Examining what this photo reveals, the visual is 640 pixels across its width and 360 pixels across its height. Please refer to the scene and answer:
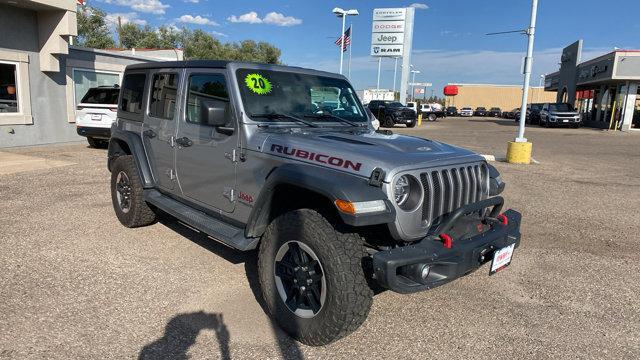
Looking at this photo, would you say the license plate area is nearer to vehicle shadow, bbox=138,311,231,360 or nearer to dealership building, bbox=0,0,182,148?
vehicle shadow, bbox=138,311,231,360

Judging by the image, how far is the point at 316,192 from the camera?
9.58ft

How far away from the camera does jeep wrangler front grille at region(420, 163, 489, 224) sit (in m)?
3.00

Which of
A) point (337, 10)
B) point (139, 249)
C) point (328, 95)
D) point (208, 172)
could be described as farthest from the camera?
point (337, 10)

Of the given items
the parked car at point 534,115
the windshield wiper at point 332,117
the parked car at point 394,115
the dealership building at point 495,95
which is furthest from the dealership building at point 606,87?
the dealership building at point 495,95

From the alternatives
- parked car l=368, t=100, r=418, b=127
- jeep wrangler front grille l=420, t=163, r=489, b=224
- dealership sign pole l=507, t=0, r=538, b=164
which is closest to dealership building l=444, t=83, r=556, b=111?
parked car l=368, t=100, r=418, b=127

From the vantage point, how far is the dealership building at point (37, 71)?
11923 millimetres

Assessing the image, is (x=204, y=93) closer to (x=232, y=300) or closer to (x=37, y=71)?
(x=232, y=300)

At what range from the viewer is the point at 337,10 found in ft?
90.9

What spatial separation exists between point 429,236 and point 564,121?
32.8m

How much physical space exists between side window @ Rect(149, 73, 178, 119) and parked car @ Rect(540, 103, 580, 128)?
32.2 meters

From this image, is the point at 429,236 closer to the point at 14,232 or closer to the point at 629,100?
the point at 14,232

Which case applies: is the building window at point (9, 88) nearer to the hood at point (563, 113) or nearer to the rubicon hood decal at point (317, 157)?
the rubicon hood decal at point (317, 157)

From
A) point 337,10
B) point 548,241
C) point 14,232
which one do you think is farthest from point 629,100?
point 14,232

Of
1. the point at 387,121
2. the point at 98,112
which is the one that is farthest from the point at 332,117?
the point at 387,121
